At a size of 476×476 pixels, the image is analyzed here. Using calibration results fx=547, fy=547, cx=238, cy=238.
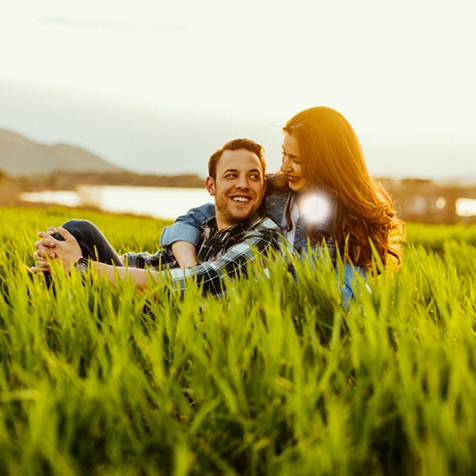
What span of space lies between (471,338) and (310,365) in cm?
45

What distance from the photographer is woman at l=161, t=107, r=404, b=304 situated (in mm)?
2621

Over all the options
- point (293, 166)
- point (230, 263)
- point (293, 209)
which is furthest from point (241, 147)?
point (230, 263)

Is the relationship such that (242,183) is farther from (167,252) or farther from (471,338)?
(471,338)

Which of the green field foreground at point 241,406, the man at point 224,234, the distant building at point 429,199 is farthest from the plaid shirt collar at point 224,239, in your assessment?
the distant building at point 429,199

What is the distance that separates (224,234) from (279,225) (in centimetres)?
30

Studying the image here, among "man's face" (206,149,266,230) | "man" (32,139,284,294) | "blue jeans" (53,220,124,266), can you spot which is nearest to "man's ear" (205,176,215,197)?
"man" (32,139,284,294)

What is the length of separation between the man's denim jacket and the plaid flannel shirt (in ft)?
0.31

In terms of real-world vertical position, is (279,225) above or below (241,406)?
above

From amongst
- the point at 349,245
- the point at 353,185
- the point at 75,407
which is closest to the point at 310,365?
the point at 75,407

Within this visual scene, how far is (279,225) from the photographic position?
9.20 feet

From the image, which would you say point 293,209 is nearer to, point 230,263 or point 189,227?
point 230,263

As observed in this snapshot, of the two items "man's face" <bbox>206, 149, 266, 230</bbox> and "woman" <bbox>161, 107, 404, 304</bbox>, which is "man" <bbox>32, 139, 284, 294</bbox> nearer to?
"man's face" <bbox>206, 149, 266, 230</bbox>

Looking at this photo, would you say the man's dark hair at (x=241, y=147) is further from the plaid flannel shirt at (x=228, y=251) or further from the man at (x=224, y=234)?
the plaid flannel shirt at (x=228, y=251)

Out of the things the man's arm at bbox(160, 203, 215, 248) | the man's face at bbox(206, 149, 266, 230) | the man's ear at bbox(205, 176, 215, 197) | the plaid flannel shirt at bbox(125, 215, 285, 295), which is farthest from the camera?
the man's arm at bbox(160, 203, 215, 248)
